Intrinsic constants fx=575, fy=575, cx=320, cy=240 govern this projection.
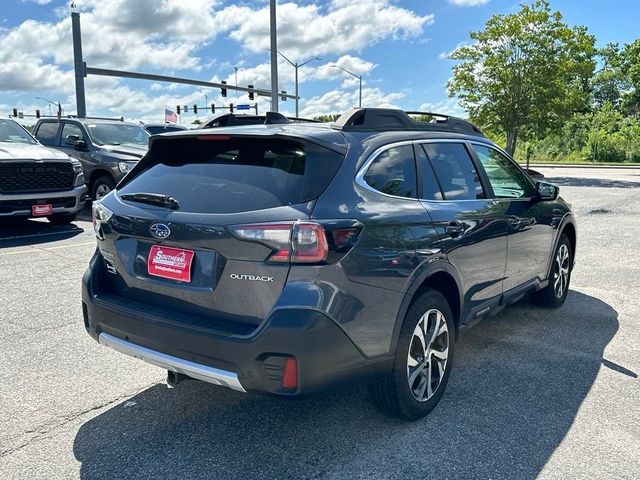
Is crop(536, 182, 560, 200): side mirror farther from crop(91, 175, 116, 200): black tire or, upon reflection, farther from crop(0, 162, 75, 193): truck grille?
crop(91, 175, 116, 200): black tire

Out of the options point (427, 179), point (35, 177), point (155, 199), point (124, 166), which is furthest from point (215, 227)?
point (124, 166)

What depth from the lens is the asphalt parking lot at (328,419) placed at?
2889 mm

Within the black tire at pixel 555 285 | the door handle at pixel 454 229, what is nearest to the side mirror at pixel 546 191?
the black tire at pixel 555 285

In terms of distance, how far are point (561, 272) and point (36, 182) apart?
26.2 ft

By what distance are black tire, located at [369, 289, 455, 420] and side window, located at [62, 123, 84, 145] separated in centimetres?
1064

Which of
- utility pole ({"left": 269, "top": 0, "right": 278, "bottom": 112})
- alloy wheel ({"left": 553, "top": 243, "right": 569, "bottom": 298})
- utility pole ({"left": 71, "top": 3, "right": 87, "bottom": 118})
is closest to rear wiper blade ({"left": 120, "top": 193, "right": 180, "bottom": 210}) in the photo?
alloy wheel ({"left": 553, "top": 243, "right": 569, "bottom": 298})

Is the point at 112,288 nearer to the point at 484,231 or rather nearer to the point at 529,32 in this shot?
the point at 484,231

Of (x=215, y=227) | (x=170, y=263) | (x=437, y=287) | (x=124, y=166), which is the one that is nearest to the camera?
(x=215, y=227)

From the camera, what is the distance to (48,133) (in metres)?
12.8

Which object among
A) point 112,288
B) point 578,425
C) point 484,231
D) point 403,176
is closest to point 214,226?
point 112,288

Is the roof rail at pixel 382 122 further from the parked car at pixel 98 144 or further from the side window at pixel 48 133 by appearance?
the side window at pixel 48 133

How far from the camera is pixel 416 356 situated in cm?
330

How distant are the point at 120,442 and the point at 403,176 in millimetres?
2177

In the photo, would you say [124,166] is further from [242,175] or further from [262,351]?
[262,351]
